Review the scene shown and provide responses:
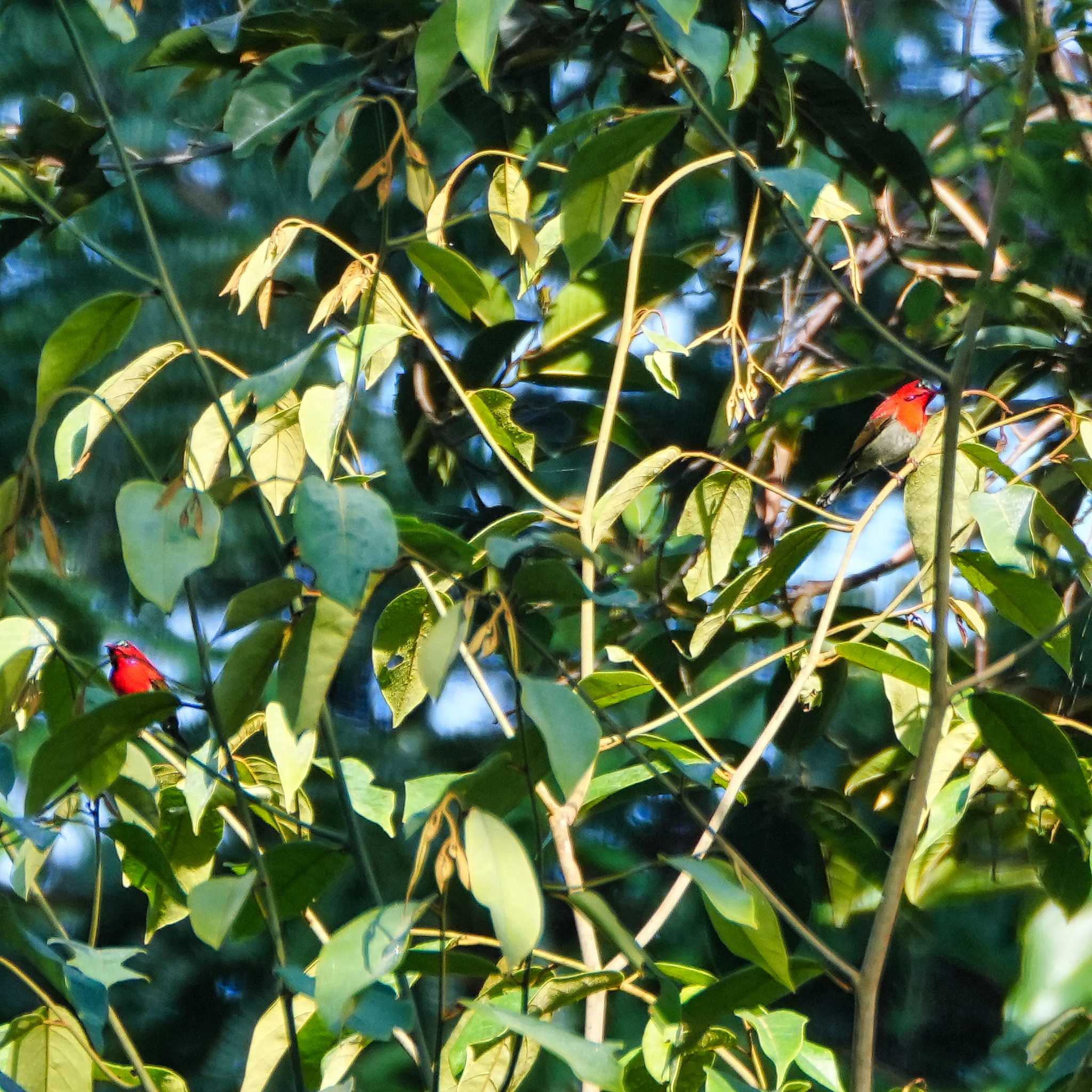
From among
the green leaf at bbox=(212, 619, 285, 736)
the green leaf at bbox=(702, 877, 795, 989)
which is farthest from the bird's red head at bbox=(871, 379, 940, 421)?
the green leaf at bbox=(212, 619, 285, 736)

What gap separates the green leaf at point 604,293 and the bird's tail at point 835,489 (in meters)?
0.46

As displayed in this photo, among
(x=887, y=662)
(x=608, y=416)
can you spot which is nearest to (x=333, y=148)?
(x=608, y=416)

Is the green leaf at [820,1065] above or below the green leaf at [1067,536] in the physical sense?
below

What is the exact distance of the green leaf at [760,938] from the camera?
28.0 inches

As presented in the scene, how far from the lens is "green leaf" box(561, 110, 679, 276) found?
727 mm

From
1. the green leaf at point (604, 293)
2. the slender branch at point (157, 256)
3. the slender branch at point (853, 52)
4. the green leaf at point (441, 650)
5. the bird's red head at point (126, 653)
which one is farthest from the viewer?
the bird's red head at point (126, 653)

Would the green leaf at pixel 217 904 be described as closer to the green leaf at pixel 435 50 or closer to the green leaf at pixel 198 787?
the green leaf at pixel 198 787

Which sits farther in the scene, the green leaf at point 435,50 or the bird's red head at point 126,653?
the bird's red head at point 126,653

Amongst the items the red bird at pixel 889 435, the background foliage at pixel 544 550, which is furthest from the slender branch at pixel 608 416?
the red bird at pixel 889 435

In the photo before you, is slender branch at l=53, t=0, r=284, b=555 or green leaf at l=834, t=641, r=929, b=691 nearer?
slender branch at l=53, t=0, r=284, b=555

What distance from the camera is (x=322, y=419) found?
31.0 inches

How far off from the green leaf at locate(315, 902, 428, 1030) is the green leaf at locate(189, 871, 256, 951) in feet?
0.23

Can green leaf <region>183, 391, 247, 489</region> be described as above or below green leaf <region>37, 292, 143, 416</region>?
below

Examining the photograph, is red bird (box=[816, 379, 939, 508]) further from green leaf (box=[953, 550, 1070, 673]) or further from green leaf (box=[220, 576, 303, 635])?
green leaf (box=[220, 576, 303, 635])
